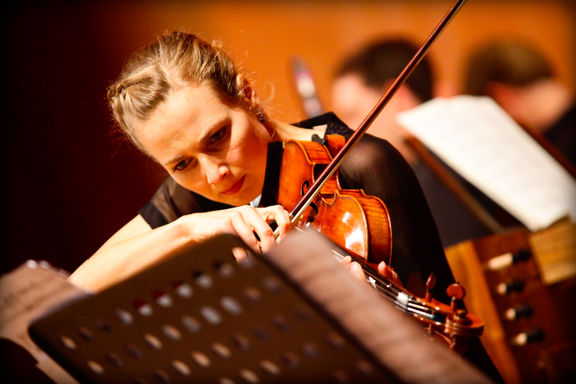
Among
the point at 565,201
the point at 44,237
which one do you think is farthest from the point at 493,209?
the point at 44,237

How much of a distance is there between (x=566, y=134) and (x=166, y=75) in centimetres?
172

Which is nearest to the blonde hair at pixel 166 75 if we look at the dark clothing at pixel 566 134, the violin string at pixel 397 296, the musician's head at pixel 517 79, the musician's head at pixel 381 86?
the violin string at pixel 397 296

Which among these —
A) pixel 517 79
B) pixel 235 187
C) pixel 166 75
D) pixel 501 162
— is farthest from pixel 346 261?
pixel 517 79

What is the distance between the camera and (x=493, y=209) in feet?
5.10

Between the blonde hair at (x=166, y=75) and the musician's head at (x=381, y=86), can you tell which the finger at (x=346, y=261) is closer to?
the blonde hair at (x=166, y=75)

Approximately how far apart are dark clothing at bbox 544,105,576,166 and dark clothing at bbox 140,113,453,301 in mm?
1344

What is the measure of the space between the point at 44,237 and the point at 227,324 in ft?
2.06

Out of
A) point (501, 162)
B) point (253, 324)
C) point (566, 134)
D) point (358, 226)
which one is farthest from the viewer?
point (566, 134)

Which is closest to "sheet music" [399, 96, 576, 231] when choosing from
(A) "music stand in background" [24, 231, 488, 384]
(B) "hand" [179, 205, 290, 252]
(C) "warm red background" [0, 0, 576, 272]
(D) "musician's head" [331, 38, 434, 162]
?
(D) "musician's head" [331, 38, 434, 162]

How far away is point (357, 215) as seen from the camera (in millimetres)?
836

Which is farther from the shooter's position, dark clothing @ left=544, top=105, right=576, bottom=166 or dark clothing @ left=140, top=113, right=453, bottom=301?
dark clothing @ left=544, top=105, right=576, bottom=166

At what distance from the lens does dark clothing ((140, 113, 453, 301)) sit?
0.88 meters

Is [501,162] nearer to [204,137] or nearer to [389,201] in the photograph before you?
[389,201]

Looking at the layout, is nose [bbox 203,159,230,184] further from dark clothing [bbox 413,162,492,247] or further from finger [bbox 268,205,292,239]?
dark clothing [bbox 413,162,492,247]
